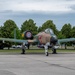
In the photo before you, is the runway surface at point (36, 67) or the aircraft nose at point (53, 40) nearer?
the runway surface at point (36, 67)

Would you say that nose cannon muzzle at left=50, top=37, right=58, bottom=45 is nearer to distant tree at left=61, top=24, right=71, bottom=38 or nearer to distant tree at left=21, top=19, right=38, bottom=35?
distant tree at left=21, top=19, right=38, bottom=35

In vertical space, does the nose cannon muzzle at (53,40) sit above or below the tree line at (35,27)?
below

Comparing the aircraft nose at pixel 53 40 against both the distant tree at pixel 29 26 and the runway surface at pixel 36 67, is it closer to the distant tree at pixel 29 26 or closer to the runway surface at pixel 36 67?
the runway surface at pixel 36 67

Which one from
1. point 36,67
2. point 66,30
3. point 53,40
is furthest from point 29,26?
point 36,67

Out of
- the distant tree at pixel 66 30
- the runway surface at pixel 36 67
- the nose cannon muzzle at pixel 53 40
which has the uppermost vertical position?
the distant tree at pixel 66 30

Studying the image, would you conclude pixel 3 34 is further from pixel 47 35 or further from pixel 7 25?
pixel 47 35

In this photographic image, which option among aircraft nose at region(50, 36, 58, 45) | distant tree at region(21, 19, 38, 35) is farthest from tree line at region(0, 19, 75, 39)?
aircraft nose at region(50, 36, 58, 45)

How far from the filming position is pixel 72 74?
13305 mm

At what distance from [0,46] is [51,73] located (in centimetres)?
6135

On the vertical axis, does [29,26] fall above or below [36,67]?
above

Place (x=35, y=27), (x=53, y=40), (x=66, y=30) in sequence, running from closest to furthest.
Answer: (x=53, y=40), (x=35, y=27), (x=66, y=30)

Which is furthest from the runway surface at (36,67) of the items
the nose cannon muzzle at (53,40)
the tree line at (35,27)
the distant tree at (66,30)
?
the distant tree at (66,30)

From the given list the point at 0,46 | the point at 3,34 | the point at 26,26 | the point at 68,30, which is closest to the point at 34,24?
→ the point at 26,26

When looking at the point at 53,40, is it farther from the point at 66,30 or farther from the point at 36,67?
the point at 66,30
